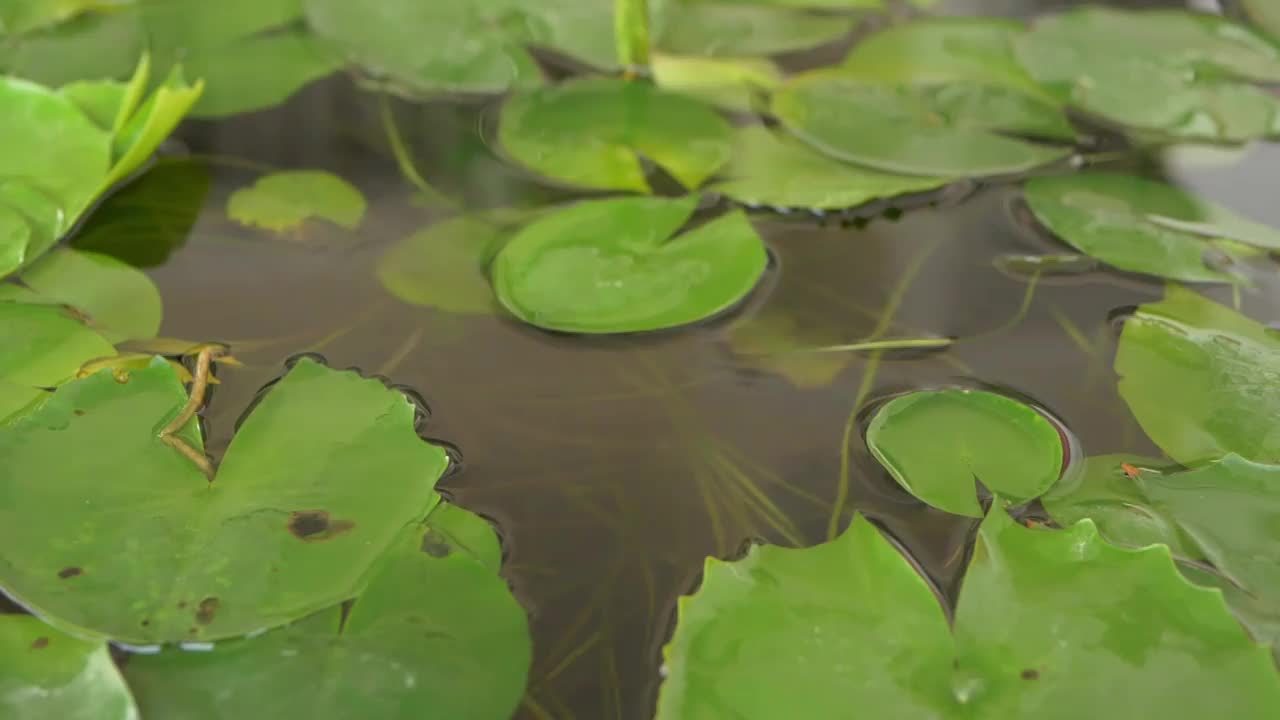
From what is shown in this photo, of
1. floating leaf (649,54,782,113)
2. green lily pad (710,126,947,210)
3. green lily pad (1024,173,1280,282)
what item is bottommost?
green lily pad (1024,173,1280,282)

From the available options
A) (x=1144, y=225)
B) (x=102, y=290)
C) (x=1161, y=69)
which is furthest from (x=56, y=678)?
(x=1161, y=69)

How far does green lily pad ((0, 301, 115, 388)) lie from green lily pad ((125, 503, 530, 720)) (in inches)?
10.1

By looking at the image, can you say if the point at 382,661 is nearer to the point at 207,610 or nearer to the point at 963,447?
the point at 207,610

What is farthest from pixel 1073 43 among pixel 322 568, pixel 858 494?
pixel 322 568

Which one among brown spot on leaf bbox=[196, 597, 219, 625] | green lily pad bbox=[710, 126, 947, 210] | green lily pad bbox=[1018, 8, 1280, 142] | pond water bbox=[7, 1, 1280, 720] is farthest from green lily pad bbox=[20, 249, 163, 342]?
green lily pad bbox=[1018, 8, 1280, 142]

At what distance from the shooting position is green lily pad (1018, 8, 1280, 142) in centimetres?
101

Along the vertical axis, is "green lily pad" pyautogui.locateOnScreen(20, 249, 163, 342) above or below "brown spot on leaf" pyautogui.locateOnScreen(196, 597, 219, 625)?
above

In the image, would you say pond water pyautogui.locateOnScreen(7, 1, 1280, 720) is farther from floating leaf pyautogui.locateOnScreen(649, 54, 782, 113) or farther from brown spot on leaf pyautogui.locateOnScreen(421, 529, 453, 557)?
floating leaf pyautogui.locateOnScreen(649, 54, 782, 113)

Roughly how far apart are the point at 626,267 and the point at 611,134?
224 millimetres

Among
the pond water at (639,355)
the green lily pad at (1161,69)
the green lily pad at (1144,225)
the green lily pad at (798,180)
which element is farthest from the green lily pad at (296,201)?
the green lily pad at (1161,69)

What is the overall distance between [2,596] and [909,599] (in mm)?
519

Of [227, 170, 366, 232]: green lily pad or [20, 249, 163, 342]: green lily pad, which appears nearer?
[20, 249, 163, 342]: green lily pad

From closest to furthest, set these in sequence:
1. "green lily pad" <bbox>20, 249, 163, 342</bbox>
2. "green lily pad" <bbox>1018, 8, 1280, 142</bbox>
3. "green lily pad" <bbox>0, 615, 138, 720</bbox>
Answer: "green lily pad" <bbox>0, 615, 138, 720</bbox>
"green lily pad" <bbox>20, 249, 163, 342</bbox>
"green lily pad" <bbox>1018, 8, 1280, 142</bbox>

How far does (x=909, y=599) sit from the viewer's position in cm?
57
